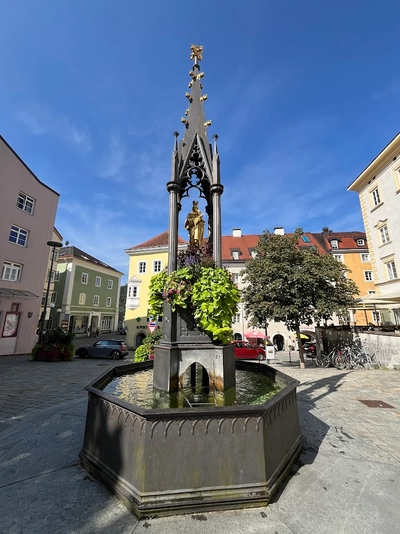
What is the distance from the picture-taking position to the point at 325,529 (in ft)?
7.66

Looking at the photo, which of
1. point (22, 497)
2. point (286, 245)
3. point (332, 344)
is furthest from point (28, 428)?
point (332, 344)

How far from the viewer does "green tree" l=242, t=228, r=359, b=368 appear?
14.7 m

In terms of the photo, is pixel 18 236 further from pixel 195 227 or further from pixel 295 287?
pixel 295 287

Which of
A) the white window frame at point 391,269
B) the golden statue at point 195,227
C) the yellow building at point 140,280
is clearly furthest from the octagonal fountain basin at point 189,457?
the yellow building at point 140,280

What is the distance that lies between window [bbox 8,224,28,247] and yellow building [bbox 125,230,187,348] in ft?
37.7

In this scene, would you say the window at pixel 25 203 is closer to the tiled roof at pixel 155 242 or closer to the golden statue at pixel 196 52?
the tiled roof at pixel 155 242

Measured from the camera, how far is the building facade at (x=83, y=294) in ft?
118

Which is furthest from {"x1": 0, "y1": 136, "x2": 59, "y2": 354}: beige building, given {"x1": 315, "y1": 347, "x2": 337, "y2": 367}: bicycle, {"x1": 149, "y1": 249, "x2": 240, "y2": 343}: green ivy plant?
{"x1": 315, "y1": 347, "x2": 337, "y2": 367}: bicycle

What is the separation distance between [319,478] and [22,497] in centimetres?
361

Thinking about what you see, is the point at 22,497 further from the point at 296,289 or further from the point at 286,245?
the point at 286,245

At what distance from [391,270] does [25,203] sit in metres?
30.4

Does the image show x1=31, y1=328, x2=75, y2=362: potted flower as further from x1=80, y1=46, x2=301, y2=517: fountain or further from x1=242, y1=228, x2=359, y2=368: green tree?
x1=80, y1=46, x2=301, y2=517: fountain

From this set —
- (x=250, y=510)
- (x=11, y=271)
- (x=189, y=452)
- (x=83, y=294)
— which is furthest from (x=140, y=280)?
(x=250, y=510)

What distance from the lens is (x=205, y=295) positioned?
431cm
